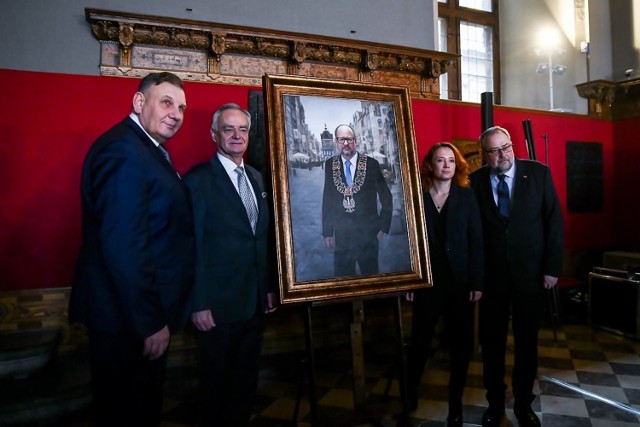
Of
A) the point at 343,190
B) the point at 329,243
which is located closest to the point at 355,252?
the point at 329,243

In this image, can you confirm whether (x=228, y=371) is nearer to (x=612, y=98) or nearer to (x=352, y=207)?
(x=352, y=207)

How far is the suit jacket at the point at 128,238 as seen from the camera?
53.1 inches

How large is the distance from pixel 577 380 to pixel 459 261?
166 centimetres

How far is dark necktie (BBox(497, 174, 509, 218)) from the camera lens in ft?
7.82

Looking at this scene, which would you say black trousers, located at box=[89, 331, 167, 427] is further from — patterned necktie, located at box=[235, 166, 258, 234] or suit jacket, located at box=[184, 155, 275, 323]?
patterned necktie, located at box=[235, 166, 258, 234]

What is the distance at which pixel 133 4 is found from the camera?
3600 mm

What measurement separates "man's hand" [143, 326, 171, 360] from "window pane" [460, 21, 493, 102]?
6145 millimetres

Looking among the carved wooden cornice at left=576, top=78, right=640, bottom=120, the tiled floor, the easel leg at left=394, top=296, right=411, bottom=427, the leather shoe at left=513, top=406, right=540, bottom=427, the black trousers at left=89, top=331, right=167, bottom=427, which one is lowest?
the tiled floor

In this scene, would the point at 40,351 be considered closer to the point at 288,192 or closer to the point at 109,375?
the point at 109,375

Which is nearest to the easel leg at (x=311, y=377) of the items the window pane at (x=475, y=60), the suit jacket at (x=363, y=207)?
the suit jacket at (x=363, y=207)

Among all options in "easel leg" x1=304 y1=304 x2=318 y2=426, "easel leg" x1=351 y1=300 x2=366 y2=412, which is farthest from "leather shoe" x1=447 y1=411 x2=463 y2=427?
"easel leg" x1=304 y1=304 x2=318 y2=426

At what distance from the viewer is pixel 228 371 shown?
6.72ft

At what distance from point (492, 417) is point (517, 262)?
0.90 m

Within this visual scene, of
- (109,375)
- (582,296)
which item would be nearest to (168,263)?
(109,375)
